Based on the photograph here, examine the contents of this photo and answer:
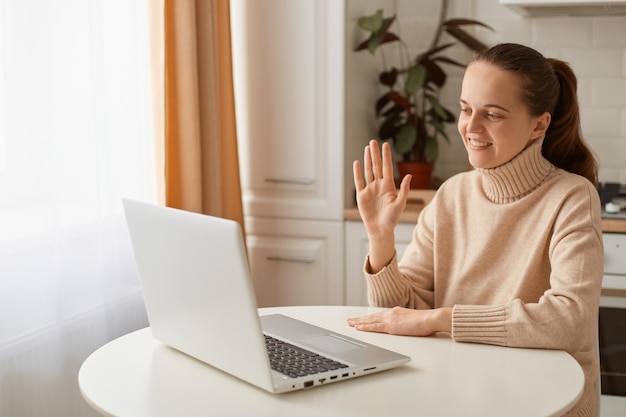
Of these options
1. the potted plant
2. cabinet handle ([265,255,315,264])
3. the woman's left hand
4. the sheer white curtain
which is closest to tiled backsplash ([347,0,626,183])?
the potted plant

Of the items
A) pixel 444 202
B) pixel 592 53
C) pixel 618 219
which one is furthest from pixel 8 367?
pixel 592 53

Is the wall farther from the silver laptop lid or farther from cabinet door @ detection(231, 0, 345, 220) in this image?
the silver laptop lid

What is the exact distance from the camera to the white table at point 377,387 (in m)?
1.29

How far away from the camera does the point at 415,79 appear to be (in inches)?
120

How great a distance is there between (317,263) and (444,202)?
43.3 inches

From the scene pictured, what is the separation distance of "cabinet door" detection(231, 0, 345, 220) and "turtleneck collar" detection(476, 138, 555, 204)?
112cm

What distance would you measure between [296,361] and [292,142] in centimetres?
161

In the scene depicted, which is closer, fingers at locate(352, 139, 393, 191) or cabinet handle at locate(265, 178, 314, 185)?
fingers at locate(352, 139, 393, 191)

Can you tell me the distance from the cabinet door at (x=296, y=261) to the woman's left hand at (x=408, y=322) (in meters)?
1.29

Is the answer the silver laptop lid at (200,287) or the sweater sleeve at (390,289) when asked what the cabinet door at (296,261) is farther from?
the silver laptop lid at (200,287)

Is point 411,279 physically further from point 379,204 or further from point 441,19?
point 441,19

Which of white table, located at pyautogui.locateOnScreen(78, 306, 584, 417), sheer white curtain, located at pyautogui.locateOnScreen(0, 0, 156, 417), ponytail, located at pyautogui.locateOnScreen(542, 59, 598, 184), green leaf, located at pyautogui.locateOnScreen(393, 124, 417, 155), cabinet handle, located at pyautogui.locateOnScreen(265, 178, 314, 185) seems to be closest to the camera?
white table, located at pyautogui.locateOnScreen(78, 306, 584, 417)

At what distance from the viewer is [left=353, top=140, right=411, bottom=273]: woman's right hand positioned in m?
1.83

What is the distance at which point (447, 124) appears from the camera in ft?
10.8
